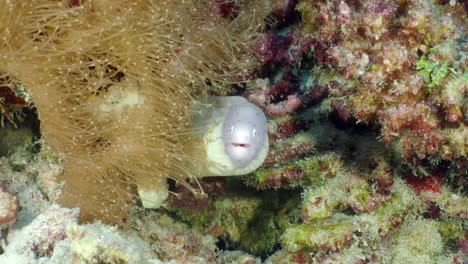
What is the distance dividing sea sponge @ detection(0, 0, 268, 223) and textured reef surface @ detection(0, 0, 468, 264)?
1 centimetres

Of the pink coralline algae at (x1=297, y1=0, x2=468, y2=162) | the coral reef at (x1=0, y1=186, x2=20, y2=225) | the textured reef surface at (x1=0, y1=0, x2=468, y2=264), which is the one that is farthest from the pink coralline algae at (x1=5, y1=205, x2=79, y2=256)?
the pink coralline algae at (x1=297, y1=0, x2=468, y2=162)

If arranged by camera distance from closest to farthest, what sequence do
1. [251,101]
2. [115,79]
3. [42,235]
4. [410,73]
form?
1. [410,73]
2. [42,235]
3. [115,79]
4. [251,101]

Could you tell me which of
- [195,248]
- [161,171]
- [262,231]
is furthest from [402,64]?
[262,231]

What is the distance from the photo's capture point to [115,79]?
2896 millimetres

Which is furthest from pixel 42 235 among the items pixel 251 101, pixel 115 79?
pixel 251 101

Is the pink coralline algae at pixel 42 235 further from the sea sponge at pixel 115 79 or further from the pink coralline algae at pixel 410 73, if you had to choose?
the pink coralline algae at pixel 410 73

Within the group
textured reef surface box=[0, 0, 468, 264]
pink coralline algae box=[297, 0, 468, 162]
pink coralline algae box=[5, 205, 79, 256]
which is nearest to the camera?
pink coralline algae box=[297, 0, 468, 162]

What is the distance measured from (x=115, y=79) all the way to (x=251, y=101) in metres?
1.19

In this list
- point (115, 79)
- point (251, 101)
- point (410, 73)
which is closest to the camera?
point (410, 73)

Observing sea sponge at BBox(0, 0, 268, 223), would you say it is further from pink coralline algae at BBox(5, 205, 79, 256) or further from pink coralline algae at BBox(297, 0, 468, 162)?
pink coralline algae at BBox(297, 0, 468, 162)

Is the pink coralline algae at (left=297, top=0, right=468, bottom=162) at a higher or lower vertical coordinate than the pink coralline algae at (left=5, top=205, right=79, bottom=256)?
higher

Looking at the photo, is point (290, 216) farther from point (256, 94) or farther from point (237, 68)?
point (237, 68)

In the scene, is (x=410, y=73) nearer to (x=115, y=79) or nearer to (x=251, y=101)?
(x=251, y=101)

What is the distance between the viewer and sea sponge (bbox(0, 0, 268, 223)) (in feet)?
8.26
